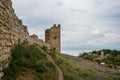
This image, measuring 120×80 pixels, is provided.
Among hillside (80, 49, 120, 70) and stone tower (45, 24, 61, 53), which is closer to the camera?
stone tower (45, 24, 61, 53)

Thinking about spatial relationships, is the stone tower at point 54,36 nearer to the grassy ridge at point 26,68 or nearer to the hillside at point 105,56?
the hillside at point 105,56

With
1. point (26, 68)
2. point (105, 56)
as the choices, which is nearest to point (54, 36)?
point (105, 56)

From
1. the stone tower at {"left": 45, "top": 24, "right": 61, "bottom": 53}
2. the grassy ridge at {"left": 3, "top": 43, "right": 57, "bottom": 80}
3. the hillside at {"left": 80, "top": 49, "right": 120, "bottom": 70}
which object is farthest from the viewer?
the hillside at {"left": 80, "top": 49, "right": 120, "bottom": 70}

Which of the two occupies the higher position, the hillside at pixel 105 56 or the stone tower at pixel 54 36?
the stone tower at pixel 54 36

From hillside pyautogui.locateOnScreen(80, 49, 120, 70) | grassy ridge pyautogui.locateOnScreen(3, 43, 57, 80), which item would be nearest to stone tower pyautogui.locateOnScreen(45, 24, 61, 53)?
hillside pyautogui.locateOnScreen(80, 49, 120, 70)

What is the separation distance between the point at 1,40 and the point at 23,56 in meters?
3.60

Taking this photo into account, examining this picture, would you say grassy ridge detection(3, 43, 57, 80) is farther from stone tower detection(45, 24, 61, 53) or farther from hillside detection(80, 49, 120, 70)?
hillside detection(80, 49, 120, 70)

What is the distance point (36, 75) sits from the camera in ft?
41.8

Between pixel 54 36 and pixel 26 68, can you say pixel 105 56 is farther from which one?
pixel 26 68

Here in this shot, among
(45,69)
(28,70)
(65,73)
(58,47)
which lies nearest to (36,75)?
(28,70)

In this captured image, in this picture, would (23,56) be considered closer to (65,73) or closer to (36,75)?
(36,75)

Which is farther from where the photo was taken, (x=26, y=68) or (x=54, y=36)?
(x=54, y=36)

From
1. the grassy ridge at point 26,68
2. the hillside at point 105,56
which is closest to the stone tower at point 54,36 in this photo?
the hillside at point 105,56

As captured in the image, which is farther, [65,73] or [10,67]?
[65,73]
